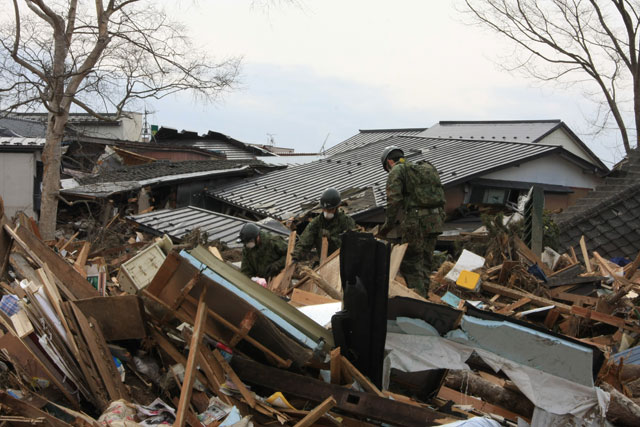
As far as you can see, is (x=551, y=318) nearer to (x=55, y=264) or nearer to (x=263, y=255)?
(x=263, y=255)

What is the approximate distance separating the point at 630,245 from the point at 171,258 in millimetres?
8807

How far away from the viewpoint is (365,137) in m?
27.8

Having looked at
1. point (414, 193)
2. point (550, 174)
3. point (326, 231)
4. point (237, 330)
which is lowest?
point (237, 330)

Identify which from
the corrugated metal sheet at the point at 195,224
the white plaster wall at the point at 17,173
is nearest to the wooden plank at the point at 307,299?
the corrugated metal sheet at the point at 195,224

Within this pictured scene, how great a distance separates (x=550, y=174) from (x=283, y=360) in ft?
42.8

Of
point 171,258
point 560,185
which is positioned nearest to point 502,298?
point 171,258

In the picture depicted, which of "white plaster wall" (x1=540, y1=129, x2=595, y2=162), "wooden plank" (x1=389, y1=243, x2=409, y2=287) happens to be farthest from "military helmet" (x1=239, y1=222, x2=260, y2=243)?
"white plaster wall" (x1=540, y1=129, x2=595, y2=162)

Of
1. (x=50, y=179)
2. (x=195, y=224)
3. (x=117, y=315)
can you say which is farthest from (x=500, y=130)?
(x=117, y=315)

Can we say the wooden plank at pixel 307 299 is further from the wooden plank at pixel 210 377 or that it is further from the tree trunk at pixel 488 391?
the wooden plank at pixel 210 377

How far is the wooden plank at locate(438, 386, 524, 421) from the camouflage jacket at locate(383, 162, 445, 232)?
304 centimetres

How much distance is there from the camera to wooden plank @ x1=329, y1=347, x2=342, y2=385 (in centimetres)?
378

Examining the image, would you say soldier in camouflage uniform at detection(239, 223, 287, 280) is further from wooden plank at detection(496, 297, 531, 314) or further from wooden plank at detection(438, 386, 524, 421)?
wooden plank at detection(438, 386, 524, 421)

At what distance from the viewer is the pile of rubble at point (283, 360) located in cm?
366

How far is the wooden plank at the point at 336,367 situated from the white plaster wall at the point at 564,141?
61.0 ft
